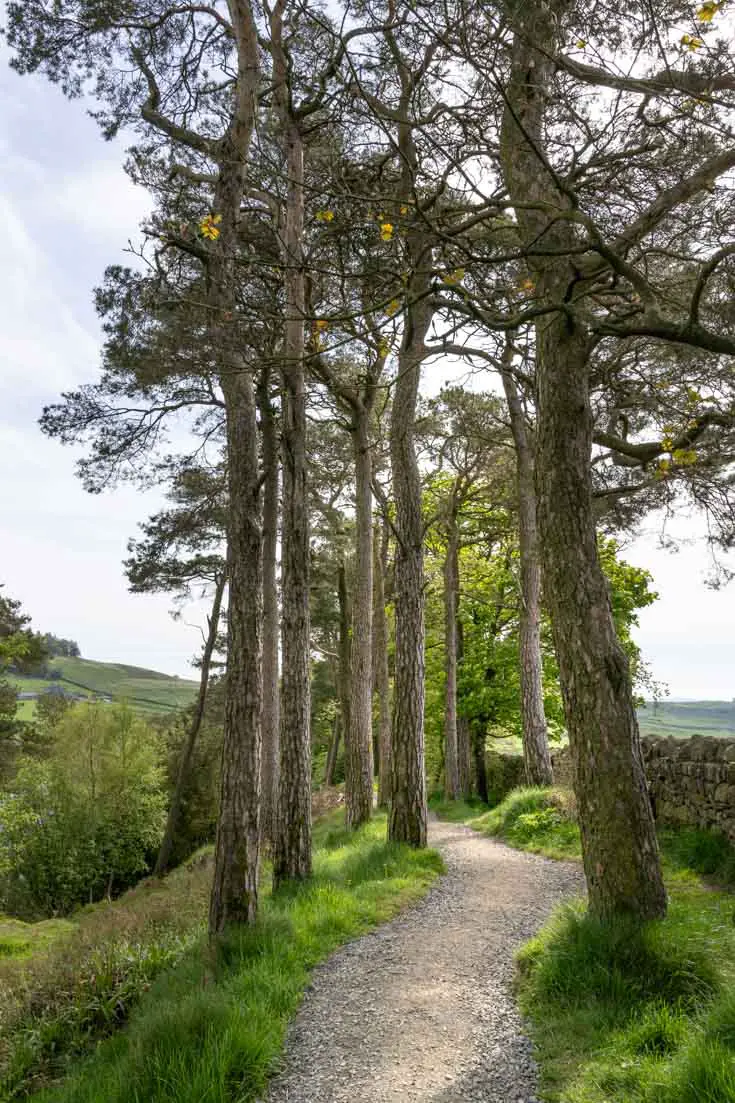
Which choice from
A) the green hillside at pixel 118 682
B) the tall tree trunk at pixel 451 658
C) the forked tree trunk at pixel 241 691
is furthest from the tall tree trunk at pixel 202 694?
the green hillside at pixel 118 682

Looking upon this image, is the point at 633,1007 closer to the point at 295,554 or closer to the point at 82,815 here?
the point at 295,554

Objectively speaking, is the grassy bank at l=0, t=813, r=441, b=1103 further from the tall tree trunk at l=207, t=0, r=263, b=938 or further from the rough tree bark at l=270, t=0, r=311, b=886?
the rough tree bark at l=270, t=0, r=311, b=886

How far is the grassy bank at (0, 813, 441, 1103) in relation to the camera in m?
3.44

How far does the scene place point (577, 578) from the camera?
495 centimetres

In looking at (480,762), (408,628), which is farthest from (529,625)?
(480,762)

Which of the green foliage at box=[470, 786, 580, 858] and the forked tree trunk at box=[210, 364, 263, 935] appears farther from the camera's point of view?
the green foliage at box=[470, 786, 580, 858]

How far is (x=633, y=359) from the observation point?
289 inches

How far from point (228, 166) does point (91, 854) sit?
2508 centimetres

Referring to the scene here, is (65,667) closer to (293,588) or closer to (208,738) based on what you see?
(208,738)

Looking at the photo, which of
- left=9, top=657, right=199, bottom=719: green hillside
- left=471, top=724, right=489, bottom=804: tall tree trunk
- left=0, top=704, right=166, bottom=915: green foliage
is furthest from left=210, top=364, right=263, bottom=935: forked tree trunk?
left=9, top=657, right=199, bottom=719: green hillside

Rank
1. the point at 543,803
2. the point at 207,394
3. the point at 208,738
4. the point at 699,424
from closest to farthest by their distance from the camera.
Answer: the point at 699,424 < the point at 207,394 < the point at 543,803 < the point at 208,738

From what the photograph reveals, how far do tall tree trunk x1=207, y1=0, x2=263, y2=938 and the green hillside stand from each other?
112 meters

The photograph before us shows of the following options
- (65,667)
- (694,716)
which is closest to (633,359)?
(65,667)

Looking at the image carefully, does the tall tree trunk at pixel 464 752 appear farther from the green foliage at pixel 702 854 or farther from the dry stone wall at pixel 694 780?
the green foliage at pixel 702 854
